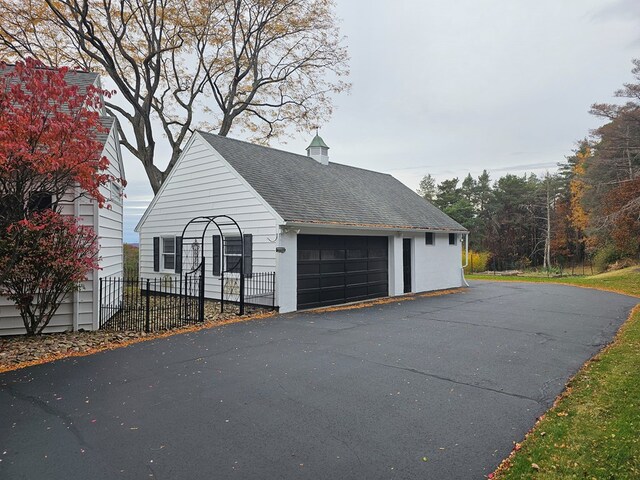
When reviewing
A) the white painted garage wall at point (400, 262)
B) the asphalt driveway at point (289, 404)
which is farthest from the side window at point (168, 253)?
the asphalt driveway at point (289, 404)

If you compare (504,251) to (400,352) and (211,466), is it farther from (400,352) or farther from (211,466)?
(211,466)

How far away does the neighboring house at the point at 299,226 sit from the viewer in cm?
1089

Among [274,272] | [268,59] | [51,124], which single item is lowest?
[274,272]

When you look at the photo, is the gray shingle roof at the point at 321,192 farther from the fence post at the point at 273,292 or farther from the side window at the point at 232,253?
the side window at the point at 232,253

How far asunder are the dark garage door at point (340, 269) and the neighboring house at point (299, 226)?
32 mm

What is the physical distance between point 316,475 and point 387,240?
38.5ft

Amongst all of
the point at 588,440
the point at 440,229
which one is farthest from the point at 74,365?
the point at 440,229

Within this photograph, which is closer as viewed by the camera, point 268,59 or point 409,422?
point 409,422

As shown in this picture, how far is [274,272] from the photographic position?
10.4 m

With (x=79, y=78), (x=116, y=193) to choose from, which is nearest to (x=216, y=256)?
(x=116, y=193)

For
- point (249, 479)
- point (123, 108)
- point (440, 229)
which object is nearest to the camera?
point (249, 479)

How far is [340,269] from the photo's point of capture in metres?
12.4

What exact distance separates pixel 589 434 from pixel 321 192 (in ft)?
36.2

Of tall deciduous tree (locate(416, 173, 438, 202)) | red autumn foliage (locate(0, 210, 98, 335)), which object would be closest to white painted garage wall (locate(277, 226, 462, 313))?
red autumn foliage (locate(0, 210, 98, 335))
